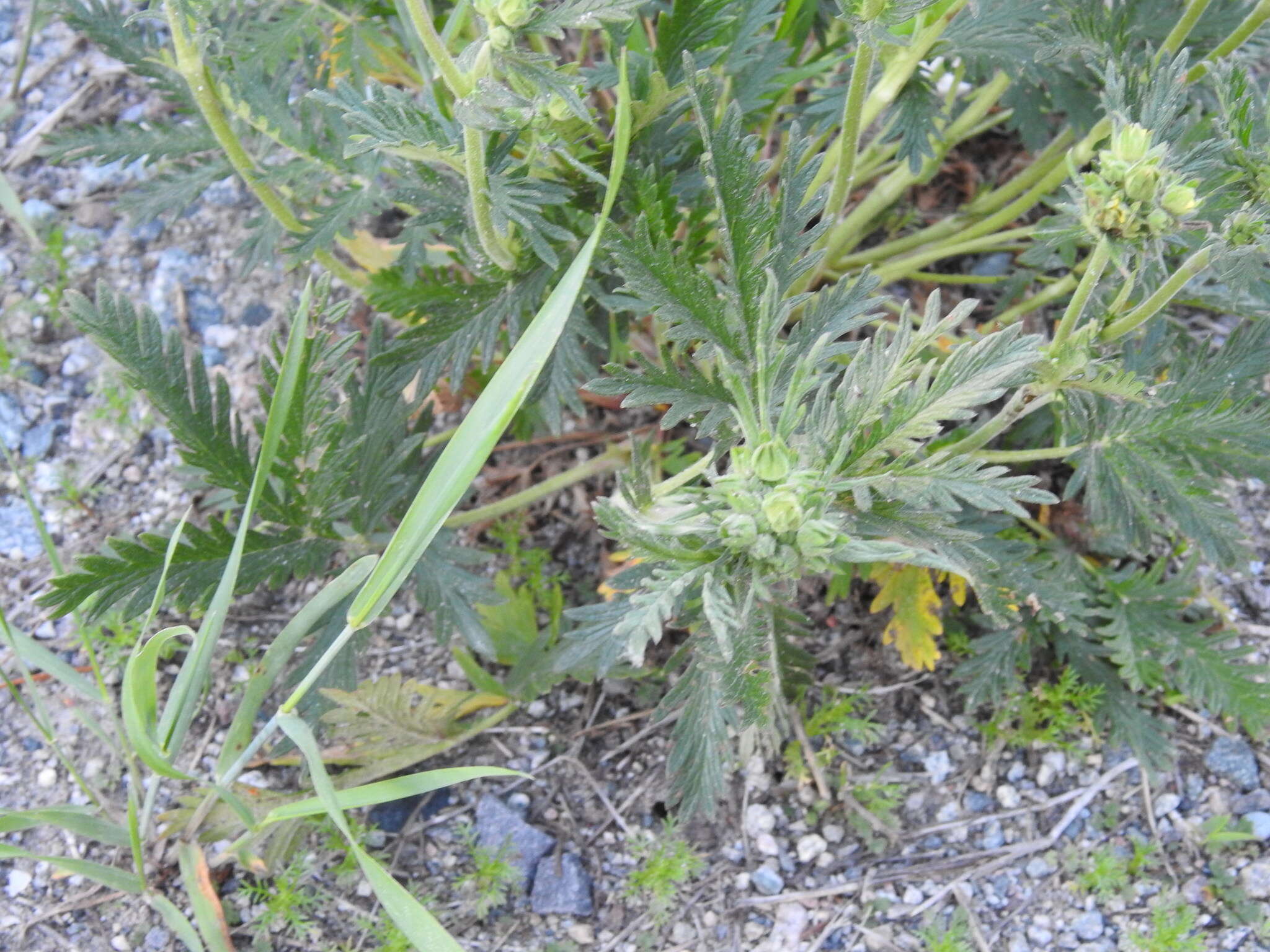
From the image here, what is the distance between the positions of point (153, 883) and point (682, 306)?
4.54ft

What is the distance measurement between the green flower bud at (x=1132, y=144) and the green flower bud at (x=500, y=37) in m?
0.77

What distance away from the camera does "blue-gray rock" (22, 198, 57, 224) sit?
2766 mm

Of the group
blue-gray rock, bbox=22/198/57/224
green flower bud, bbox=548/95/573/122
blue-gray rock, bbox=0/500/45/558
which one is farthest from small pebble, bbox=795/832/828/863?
blue-gray rock, bbox=22/198/57/224

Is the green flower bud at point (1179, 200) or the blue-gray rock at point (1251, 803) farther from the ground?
the green flower bud at point (1179, 200)

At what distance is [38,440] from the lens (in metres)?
2.54

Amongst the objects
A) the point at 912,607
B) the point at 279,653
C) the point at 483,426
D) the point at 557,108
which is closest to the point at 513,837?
the point at 279,653

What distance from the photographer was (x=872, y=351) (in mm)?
1566

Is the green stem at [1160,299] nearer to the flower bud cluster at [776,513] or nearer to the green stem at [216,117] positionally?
the flower bud cluster at [776,513]

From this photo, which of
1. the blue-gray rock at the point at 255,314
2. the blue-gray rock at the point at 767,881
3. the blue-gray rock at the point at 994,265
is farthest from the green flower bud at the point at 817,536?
the blue-gray rock at the point at 255,314

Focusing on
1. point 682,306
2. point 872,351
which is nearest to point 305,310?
point 682,306

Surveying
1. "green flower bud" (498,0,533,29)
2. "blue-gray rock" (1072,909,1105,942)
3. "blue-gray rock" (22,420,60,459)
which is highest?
"green flower bud" (498,0,533,29)

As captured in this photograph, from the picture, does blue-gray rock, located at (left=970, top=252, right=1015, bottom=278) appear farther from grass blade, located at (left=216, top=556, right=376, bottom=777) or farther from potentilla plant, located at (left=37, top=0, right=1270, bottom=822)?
grass blade, located at (left=216, top=556, right=376, bottom=777)

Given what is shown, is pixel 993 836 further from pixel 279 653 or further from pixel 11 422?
pixel 11 422

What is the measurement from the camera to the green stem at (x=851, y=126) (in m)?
1.66
